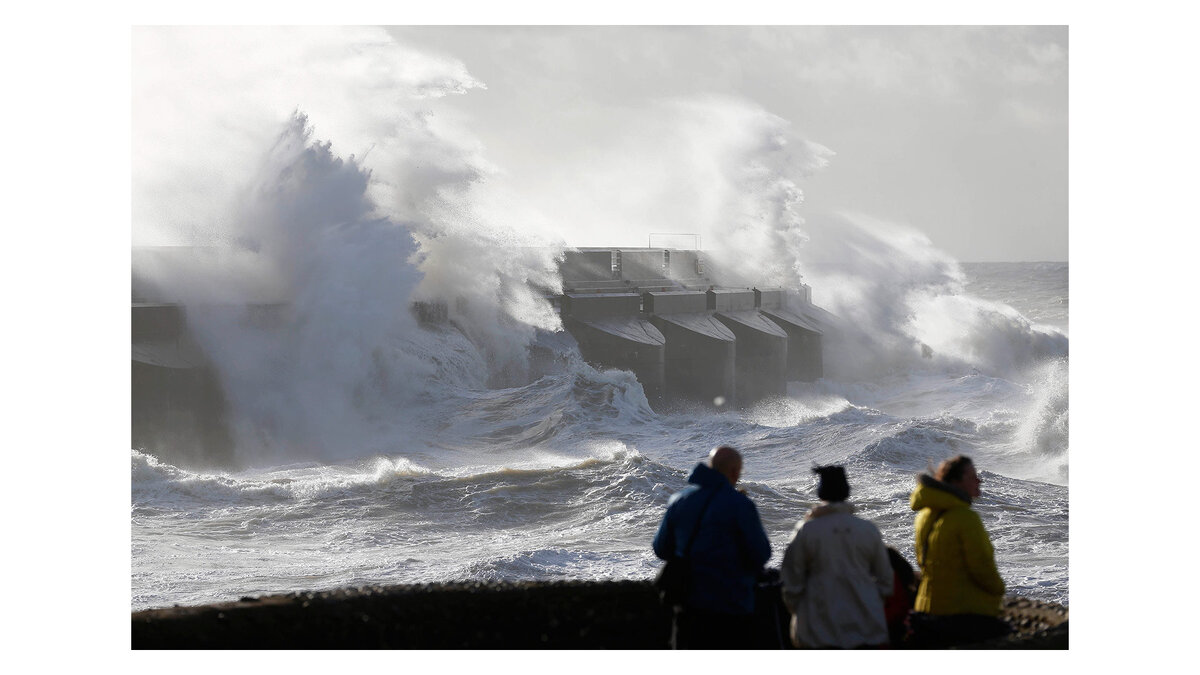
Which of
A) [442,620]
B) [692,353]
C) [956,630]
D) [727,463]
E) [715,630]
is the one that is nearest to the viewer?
[727,463]

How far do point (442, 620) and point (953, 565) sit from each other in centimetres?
222

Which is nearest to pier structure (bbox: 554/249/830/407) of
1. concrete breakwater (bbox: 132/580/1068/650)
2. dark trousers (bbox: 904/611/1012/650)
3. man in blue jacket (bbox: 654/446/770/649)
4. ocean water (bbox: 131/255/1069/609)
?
ocean water (bbox: 131/255/1069/609)

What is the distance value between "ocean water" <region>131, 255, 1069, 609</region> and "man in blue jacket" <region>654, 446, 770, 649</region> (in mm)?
5778

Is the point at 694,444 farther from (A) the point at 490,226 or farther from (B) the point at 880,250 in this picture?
(B) the point at 880,250

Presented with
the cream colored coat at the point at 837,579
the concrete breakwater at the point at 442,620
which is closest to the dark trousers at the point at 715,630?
the cream colored coat at the point at 837,579

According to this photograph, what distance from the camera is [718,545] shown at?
3742 millimetres

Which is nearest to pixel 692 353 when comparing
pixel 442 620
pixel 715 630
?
pixel 442 620

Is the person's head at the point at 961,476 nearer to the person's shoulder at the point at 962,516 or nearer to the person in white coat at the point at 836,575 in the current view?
the person's shoulder at the point at 962,516

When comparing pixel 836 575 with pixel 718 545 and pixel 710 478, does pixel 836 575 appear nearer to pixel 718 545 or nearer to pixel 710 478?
pixel 718 545

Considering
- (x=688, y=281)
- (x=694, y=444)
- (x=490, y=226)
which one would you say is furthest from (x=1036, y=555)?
(x=688, y=281)

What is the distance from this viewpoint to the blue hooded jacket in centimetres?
371

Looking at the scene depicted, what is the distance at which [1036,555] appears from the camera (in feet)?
34.0

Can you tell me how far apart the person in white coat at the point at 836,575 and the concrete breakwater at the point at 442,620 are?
80cm

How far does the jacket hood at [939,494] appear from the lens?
12.8 feet
